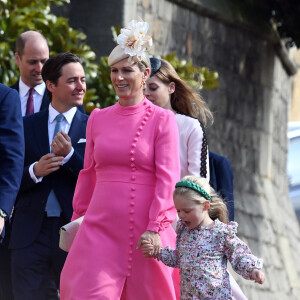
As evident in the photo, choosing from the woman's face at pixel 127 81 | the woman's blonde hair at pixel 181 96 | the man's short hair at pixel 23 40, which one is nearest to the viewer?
the woman's face at pixel 127 81

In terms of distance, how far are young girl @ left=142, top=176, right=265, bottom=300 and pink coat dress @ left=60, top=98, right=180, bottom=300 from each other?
0.08 metres

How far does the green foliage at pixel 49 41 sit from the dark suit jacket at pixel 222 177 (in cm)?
167

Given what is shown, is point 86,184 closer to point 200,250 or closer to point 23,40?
point 200,250

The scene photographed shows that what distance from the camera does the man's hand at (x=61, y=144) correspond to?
20.8 feet

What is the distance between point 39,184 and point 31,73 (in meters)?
1.14

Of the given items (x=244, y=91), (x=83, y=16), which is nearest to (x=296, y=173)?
(x=244, y=91)

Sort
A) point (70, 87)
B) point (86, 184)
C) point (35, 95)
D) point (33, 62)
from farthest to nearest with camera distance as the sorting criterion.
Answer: point (33, 62), point (35, 95), point (70, 87), point (86, 184)

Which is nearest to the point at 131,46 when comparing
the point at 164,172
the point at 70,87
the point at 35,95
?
the point at 164,172

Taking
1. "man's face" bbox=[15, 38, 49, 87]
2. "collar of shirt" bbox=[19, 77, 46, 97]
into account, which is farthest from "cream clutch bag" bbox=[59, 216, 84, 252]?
"man's face" bbox=[15, 38, 49, 87]

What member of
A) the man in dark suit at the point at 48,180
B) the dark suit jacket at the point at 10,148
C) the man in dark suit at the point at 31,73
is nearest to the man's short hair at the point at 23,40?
the man in dark suit at the point at 31,73

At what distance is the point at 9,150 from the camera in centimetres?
554

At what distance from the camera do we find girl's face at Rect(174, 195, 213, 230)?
17.7 ft

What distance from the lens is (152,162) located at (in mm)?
5516

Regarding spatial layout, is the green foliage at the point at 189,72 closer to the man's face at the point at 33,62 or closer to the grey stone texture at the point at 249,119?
the grey stone texture at the point at 249,119
